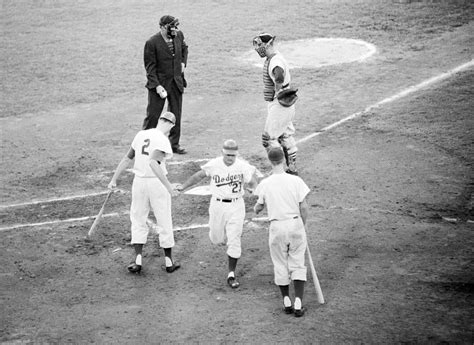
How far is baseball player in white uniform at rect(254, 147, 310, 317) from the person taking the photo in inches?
327

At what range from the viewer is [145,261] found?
986 centimetres

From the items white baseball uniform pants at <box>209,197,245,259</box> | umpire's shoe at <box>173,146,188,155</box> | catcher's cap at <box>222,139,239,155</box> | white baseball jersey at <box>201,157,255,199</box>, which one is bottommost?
umpire's shoe at <box>173,146,188,155</box>

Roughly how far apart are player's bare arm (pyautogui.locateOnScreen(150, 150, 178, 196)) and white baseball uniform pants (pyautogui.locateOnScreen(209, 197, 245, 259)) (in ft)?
1.92

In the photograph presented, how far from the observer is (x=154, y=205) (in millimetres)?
9492

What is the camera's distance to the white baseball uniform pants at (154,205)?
9430 mm

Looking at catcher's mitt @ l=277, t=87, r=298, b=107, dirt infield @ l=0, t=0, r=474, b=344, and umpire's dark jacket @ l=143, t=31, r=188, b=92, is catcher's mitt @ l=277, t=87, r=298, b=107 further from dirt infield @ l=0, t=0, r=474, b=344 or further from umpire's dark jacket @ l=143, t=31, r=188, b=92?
umpire's dark jacket @ l=143, t=31, r=188, b=92

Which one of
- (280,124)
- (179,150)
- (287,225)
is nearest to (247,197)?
(280,124)

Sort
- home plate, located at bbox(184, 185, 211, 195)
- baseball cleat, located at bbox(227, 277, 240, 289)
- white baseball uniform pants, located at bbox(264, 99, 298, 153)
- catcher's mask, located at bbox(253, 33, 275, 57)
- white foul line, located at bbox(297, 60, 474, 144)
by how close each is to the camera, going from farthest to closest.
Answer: white foul line, located at bbox(297, 60, 474, 144), home plate, located at bbox(184, 185, 211, 195), white baseball uniform pants, located at bbox(264, 99, 298, 153), catcher's mask, located at bbox(253, 33, 275, 57), baseball cleat, located at bbox(227, 277, 240, 289)

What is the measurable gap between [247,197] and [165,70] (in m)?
3.13

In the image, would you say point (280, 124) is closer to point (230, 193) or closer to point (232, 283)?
point (230, 193)

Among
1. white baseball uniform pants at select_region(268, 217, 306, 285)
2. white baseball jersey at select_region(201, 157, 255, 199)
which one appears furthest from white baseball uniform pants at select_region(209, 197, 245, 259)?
white baseball uniform pants at select_region(268, 217, 306, 285)

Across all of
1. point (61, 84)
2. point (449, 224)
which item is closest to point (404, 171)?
point (449, 224)

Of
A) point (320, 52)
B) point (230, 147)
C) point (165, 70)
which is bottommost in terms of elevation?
point (320, 52)

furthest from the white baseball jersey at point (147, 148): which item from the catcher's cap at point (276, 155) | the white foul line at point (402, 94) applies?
the white foul line at point (402, 94)
